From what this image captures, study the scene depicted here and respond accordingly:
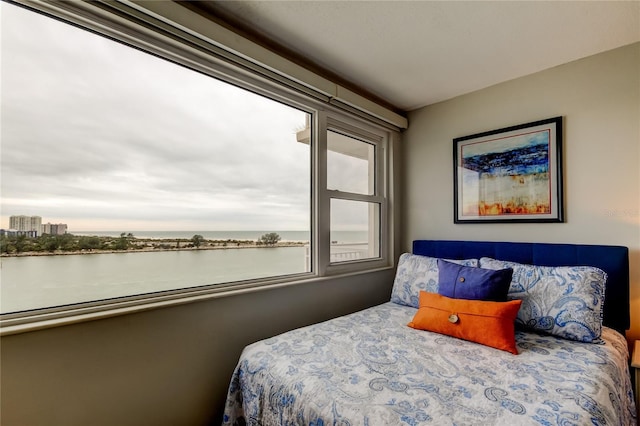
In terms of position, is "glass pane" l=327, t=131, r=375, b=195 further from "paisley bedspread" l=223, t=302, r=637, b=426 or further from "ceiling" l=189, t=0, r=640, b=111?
"paisley bedspread" l=223, t=302, r=637, b=426

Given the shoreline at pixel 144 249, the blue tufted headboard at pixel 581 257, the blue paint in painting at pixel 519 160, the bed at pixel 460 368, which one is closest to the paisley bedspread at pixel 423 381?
the bed at pixel 460 368

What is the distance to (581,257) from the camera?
206 centimetres

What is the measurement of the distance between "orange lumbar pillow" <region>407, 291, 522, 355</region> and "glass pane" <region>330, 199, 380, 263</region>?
3.13 ft

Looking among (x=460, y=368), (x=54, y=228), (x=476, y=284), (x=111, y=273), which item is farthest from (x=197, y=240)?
(x=476, y=284)

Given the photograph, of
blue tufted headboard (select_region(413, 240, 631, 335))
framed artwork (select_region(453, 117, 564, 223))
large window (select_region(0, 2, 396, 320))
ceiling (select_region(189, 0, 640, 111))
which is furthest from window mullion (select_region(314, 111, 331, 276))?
framed artwork (select_region(453, 117, 564, 223))

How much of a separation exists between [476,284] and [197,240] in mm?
1644

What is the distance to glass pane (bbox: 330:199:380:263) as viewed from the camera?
2590 millimetres

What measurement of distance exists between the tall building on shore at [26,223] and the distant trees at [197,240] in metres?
0.68

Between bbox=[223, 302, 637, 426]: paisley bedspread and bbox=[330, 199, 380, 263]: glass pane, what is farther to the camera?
bbox=[330, 199, 380, 263]: glass pane

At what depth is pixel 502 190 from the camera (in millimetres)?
2488

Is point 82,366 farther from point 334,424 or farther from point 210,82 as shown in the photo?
point 210,82

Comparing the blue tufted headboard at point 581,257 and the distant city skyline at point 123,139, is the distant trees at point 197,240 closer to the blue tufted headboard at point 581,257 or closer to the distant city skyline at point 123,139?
the distant city skyline at point 123,139

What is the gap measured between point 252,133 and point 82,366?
155 centimetres

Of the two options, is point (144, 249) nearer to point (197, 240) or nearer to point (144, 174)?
point (197, 240)
